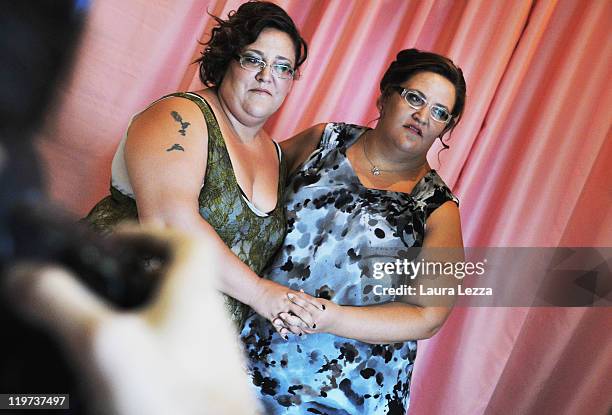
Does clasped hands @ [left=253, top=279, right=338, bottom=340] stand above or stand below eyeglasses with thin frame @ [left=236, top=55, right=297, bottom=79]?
below

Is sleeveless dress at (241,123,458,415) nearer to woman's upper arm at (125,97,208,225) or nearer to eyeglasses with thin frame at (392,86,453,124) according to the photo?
eyeglasses with thin frame at (392,86,453,124)

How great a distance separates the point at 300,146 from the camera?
136cm

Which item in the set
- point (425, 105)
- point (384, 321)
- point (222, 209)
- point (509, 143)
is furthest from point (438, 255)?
point (509, 143)

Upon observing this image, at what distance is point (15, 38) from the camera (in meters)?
0.34

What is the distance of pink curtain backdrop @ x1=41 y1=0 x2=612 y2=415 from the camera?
167cm

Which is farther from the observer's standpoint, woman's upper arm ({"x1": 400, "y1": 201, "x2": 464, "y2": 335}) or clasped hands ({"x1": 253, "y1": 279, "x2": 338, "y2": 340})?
woman's upper arm ({"x1": 400, "y1": 201, "x2": 464, "y2": 335})

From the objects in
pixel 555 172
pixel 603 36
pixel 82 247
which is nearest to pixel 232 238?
pixel 82 247

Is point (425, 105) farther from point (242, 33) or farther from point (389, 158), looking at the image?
point (242, 33)

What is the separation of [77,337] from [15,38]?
5.7 inches

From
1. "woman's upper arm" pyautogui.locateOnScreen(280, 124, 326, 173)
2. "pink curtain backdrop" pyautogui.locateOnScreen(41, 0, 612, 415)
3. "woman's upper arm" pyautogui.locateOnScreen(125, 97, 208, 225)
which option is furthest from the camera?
"pink curtain backdrop" pyautogui.locateOnScreen(41, 0, 612, 415)

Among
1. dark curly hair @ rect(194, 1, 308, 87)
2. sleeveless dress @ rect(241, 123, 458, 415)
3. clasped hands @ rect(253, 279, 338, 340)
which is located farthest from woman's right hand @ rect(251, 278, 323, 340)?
dark curly hair @ rect(194, 1, 308, 87)

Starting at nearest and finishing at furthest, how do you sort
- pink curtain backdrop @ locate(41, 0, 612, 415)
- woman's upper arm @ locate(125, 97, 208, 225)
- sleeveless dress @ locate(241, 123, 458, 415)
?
woman's upper arm @ locate(125, 97, 208, 225), sleeveless dress @ locate(241, 123, 458, 415), pink curtain backdrop @ locate(41, 0, 612, 415)

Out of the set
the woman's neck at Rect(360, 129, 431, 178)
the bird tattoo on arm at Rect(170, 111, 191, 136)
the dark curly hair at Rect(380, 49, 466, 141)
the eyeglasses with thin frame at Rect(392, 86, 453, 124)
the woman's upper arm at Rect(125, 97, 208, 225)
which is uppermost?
the dark curly hair at Rect(380, 49, 466, 141)

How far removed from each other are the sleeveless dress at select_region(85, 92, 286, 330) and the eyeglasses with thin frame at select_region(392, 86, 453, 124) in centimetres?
32
